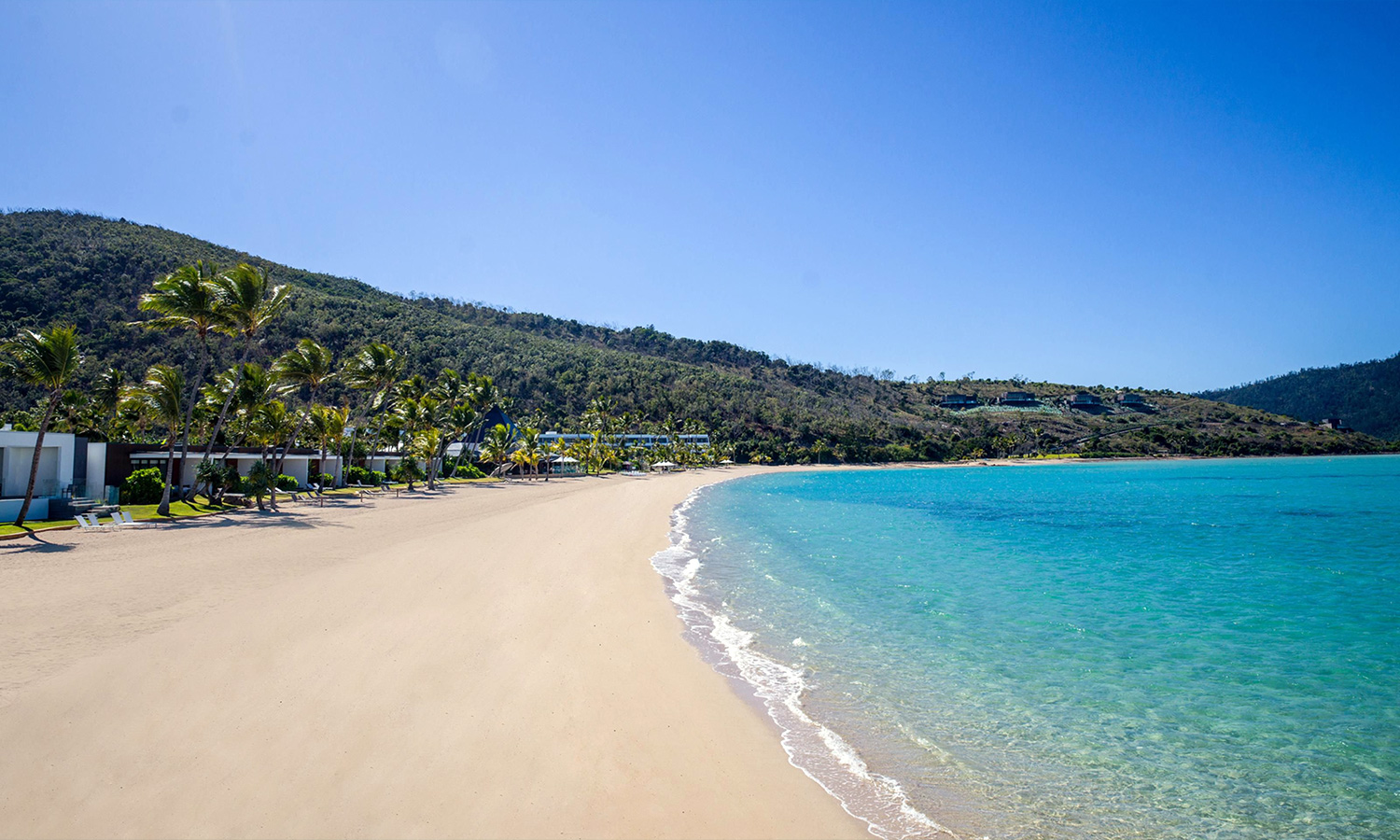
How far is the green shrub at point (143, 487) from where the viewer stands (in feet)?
77.4

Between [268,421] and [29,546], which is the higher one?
[268,421]

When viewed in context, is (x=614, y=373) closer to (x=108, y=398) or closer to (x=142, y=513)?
(x=108, y=398)

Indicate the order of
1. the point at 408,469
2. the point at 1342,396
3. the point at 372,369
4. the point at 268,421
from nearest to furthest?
1. the point at 268,421
2. the point at 372,369
3. the point at 408,469
4. the point at 1342,396

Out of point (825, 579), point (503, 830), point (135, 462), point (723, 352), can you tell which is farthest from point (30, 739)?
point (723, 352)

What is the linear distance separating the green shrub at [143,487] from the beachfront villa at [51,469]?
1.12 metres

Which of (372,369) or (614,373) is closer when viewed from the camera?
(372,369)

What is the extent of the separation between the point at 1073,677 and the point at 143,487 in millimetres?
28945

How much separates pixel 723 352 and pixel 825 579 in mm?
145143

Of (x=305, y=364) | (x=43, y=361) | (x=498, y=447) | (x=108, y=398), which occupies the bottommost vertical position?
(x=498, y=447)

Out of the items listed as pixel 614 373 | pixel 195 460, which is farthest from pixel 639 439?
pixel 195 460

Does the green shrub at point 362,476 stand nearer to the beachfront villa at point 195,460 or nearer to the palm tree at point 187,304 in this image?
the beachfront villa at point 195,460

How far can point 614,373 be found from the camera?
102562 millimetres

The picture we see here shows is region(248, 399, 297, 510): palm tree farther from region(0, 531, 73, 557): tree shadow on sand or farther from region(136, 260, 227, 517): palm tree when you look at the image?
region(0, 531, 73, 557): tree shadow on sand

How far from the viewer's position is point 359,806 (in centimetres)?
440
